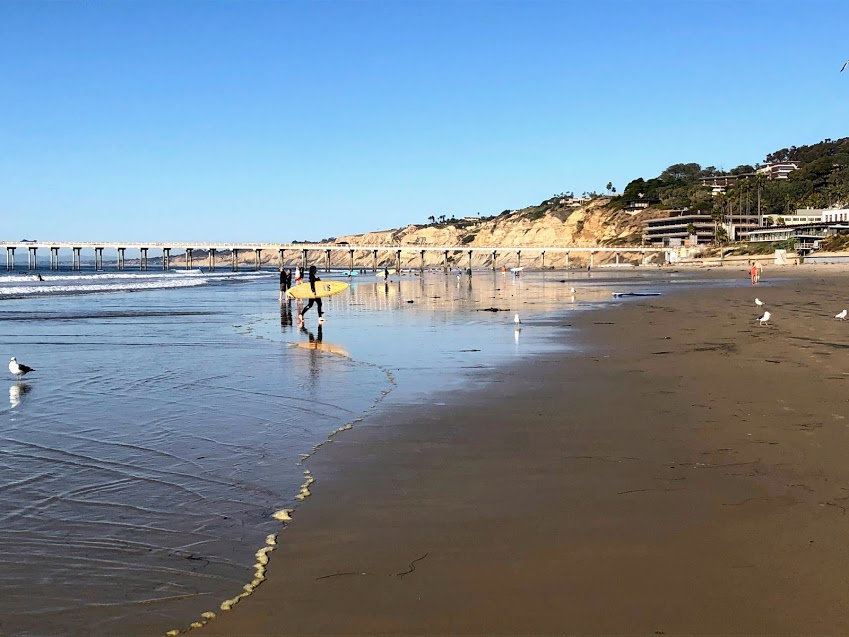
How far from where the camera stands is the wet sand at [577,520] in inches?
136

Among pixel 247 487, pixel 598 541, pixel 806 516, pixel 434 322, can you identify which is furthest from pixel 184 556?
pixel 434 322

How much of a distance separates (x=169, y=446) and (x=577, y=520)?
3.79 m

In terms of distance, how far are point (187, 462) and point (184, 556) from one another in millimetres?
2100

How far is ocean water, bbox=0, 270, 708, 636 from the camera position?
380cm

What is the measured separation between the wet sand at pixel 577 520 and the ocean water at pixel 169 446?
36 cm

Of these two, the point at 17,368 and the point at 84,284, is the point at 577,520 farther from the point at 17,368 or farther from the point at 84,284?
the point at 84,284

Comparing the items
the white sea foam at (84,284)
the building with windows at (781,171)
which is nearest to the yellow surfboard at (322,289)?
the white sea foam at (84,284)

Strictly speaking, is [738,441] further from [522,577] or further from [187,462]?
[187,462]

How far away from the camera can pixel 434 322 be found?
67.3 ft

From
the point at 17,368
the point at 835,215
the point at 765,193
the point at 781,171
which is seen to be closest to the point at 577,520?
the point at 17,368

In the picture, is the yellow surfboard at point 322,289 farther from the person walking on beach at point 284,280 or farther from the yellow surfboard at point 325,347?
the yellow surfboard at point 325,347

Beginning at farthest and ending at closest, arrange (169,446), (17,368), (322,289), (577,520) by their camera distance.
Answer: (322,289)
(17,368)
(169,446)
(577,520)

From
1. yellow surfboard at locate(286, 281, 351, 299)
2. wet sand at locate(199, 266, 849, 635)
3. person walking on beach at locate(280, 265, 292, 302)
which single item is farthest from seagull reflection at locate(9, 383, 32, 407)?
person walking on beach at locate(280, 265, 292, 302)

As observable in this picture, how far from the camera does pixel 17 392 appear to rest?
31.5ft
